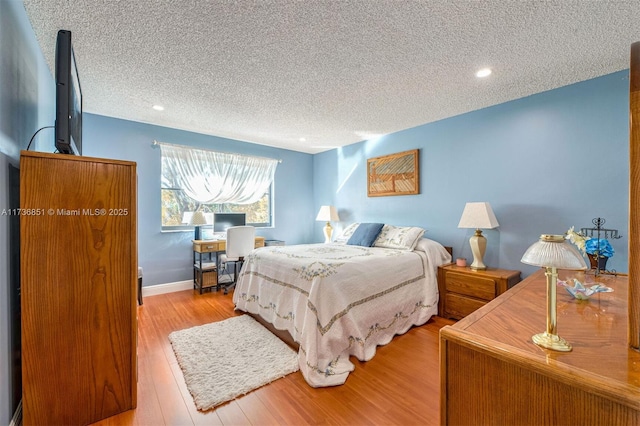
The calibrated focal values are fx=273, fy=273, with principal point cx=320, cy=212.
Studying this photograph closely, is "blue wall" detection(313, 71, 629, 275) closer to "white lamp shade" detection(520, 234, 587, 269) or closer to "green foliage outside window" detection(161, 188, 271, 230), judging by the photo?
"white lamp shade" detection(520, 234, 587, 269)

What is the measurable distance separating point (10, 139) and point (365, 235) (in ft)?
10.8

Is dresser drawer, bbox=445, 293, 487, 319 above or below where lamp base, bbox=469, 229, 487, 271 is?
below

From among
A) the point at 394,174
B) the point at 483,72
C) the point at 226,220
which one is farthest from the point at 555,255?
the point at 226,220

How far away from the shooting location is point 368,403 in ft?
5.62

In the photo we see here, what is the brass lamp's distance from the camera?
2.76 ft

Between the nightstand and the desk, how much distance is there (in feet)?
9.64

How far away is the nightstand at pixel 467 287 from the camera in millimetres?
2660

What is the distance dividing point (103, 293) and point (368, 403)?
1.71 metres

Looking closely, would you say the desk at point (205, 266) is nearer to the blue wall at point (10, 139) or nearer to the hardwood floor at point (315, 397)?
the hardwood floor at point (315, 397)

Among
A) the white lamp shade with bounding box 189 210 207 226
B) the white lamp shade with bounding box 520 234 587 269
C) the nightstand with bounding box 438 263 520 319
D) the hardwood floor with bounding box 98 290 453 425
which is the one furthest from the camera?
the white lamp shade with bounding box 189 210 207 226

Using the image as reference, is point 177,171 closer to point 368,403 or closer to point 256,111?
point 256,111

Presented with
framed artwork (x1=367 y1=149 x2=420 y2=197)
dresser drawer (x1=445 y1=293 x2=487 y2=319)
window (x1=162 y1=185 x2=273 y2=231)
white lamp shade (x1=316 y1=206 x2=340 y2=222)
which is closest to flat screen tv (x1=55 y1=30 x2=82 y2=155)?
window (x1=162 y1=185 x2=273 y2=231)

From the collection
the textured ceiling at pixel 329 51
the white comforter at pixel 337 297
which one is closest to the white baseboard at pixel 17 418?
the white comforter at pixel 337 297

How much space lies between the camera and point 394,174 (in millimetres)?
4062
